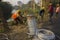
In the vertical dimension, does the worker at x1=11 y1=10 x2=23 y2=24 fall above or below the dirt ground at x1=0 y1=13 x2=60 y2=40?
above

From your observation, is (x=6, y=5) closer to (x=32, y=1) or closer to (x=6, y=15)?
(x=6, y=15)

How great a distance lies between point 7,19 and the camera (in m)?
2.21

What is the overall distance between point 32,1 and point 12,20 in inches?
11.3

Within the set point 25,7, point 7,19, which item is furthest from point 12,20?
point 25,7

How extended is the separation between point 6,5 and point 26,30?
32 cm

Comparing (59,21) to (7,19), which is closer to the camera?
(7,19)

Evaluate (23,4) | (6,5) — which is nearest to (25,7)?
(23,4)

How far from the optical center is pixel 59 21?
235cm

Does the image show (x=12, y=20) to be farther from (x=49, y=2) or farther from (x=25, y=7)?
(x=49, y=2)

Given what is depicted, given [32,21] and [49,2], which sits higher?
[49,2]

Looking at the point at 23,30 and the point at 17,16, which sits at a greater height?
the point at 17,16

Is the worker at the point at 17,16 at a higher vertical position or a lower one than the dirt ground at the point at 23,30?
higher

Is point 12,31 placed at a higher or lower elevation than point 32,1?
lower

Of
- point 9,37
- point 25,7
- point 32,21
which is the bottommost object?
point 9,37
